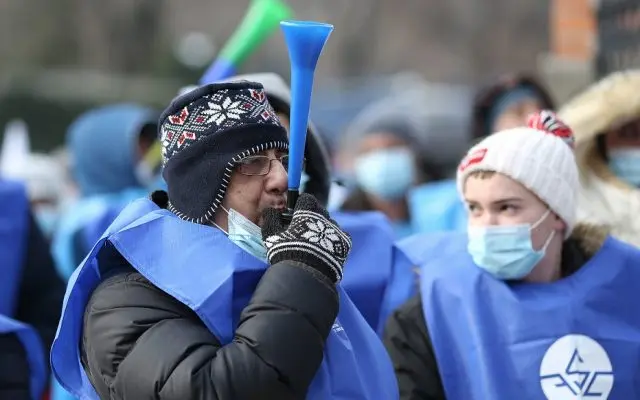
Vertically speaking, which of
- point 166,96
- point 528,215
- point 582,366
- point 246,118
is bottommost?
point 166,96

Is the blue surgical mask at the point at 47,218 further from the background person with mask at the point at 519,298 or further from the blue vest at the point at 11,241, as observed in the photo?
the background person with mask at the point at 519,298

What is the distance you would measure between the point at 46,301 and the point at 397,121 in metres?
3.10

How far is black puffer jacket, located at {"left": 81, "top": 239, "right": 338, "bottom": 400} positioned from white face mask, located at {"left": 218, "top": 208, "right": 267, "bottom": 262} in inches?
8.4

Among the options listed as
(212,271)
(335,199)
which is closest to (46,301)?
(335,199)

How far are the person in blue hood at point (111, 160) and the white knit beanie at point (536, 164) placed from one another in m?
3.05

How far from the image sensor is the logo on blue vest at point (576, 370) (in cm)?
378

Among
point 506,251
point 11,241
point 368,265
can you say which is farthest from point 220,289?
point 11,241

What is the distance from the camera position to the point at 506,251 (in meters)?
3.94

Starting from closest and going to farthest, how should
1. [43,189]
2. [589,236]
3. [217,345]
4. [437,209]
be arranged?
[217,345]
[589,236]
[437,209]
[43,189]

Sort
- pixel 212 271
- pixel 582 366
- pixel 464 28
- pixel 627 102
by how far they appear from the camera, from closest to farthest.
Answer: pixel 212 271
pixel 582 366
pixel 627 102
pixel 464 28

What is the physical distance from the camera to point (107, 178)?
7.34m

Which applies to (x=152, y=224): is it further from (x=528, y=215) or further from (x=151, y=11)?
(x=151, y=11)

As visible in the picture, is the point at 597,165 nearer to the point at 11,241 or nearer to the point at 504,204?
the point at 504,204

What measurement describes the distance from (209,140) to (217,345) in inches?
21.6
